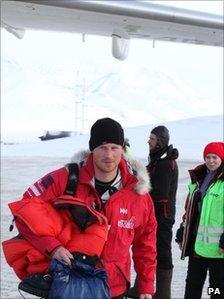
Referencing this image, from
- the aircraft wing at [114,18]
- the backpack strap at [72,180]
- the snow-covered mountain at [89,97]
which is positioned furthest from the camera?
the snow-covered mountain at [89,97]

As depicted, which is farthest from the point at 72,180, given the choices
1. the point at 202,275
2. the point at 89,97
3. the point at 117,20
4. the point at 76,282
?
the point at 89,97

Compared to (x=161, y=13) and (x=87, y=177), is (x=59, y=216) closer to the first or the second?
(x=87, y=177)

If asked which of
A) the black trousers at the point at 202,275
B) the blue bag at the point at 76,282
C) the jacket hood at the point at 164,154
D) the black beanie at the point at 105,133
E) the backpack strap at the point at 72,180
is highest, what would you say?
the black beanie at the point at 105,133

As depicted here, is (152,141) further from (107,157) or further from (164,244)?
(107,157)

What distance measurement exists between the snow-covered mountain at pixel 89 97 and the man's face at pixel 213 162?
8460 centimetres

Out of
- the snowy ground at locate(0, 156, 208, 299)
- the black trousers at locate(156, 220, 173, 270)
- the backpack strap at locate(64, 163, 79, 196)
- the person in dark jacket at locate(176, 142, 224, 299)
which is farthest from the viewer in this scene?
the snowy ground at locate(0, 156, 208, 299)

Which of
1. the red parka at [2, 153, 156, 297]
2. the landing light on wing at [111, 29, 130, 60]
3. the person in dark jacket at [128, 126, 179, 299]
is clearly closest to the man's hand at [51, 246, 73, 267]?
the red parka at [2, 153, 156, 297]

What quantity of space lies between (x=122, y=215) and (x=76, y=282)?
44 cm

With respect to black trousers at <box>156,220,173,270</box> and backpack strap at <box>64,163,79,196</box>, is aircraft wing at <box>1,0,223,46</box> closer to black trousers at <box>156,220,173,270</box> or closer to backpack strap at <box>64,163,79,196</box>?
black trousers at <box>156,220,173,270</box>

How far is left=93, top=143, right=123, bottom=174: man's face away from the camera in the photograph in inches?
90.2

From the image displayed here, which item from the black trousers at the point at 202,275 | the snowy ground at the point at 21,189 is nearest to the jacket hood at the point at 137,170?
the black trousers at the point at 202,275

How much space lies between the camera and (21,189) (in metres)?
10.5

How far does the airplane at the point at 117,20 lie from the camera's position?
5023 mm

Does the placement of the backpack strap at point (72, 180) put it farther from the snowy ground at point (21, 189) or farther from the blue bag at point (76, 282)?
the snowy ground at point (21, 189)
